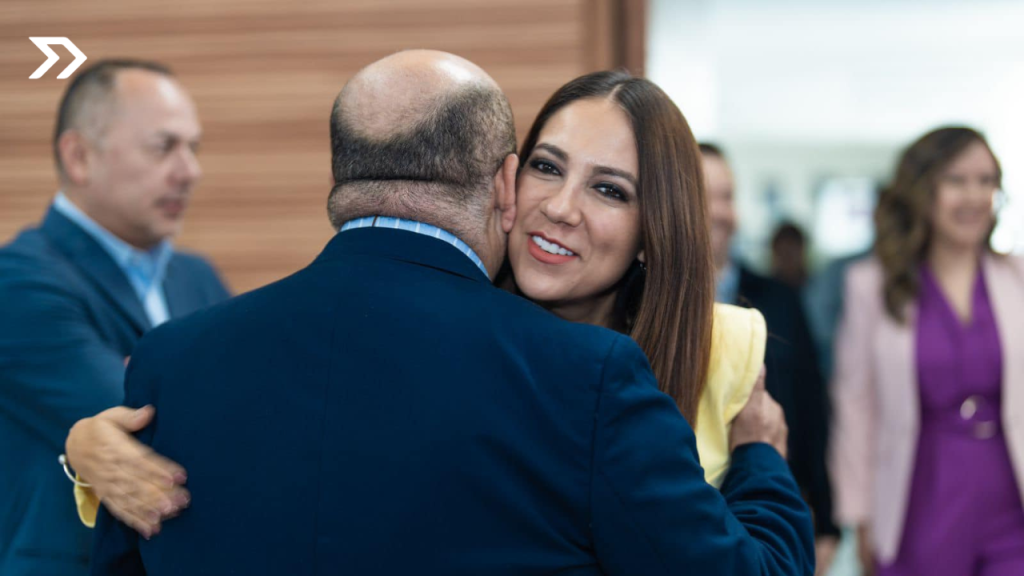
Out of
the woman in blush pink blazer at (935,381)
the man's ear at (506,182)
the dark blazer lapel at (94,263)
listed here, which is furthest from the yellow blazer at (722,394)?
the woman in blush pink blazer at (935,381)

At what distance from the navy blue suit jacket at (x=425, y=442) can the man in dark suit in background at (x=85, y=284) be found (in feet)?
0.68

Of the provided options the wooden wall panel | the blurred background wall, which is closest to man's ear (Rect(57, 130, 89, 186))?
the wooden wall panel

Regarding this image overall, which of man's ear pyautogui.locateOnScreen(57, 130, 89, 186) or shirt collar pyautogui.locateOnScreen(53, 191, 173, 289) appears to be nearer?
shirt collar pyautogui.locateOnScreen(53, 191, 173, 289)

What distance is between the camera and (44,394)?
196cm

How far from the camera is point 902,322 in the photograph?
3.13m

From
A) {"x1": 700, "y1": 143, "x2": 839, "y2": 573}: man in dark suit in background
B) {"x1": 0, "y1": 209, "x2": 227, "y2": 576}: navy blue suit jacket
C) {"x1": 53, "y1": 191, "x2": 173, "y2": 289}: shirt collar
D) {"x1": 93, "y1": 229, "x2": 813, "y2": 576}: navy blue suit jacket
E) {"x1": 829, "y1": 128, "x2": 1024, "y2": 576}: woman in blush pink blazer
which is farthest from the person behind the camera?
{"x1": 700, "y1": 143, "x2": 839, "y2": 573}: man in dark suit in background

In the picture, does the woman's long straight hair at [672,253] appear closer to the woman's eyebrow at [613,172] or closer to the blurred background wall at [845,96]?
the woman's eyebrow at [613,172]

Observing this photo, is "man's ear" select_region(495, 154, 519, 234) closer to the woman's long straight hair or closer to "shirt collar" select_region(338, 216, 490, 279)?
"shirt collar" select_region(338, 216, 490, 279)

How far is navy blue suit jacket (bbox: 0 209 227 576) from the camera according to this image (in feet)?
6.42

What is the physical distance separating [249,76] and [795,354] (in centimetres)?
201

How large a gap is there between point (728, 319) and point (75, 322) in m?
1.31

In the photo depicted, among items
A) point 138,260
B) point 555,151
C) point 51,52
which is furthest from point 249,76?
point 555,151

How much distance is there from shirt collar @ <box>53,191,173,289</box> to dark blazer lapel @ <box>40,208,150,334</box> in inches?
0.8

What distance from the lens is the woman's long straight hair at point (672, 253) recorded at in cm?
167
